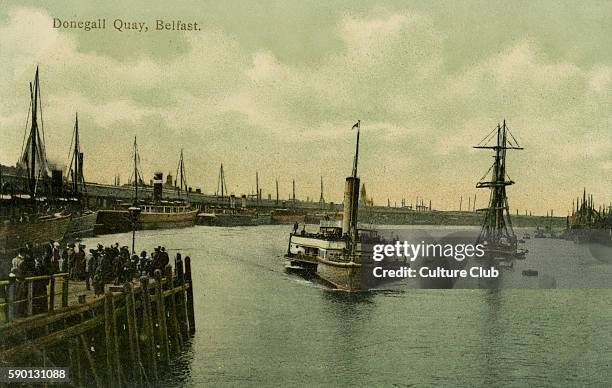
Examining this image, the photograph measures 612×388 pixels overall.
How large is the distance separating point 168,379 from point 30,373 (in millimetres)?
4684

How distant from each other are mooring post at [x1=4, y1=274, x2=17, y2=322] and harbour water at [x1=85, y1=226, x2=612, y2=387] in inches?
246

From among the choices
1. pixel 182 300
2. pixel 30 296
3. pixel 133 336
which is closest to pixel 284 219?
pixel 182 300

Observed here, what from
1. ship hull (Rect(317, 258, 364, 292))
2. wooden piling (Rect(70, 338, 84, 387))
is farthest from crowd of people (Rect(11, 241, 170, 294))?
ship hull (Rect(317, 258, 364, 292))

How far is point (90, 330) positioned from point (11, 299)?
352 cm

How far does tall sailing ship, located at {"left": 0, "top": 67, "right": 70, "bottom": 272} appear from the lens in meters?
21.4

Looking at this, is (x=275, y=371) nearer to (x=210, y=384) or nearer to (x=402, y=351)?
(x=210, y=384)

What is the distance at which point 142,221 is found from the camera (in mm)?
49781

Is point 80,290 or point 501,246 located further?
point 501,246

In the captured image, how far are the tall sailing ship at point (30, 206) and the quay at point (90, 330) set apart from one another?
473 cm

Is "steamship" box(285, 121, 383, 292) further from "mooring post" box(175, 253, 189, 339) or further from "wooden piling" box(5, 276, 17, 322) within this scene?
"wooden piling" box(5, 276, 17, 322)

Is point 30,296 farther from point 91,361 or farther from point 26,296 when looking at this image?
point 91,361

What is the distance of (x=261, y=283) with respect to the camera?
114ft

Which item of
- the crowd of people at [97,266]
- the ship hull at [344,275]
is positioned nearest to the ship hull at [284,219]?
the ship hull at [344,275]

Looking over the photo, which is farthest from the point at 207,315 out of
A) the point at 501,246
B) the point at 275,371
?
the point at 501,246
